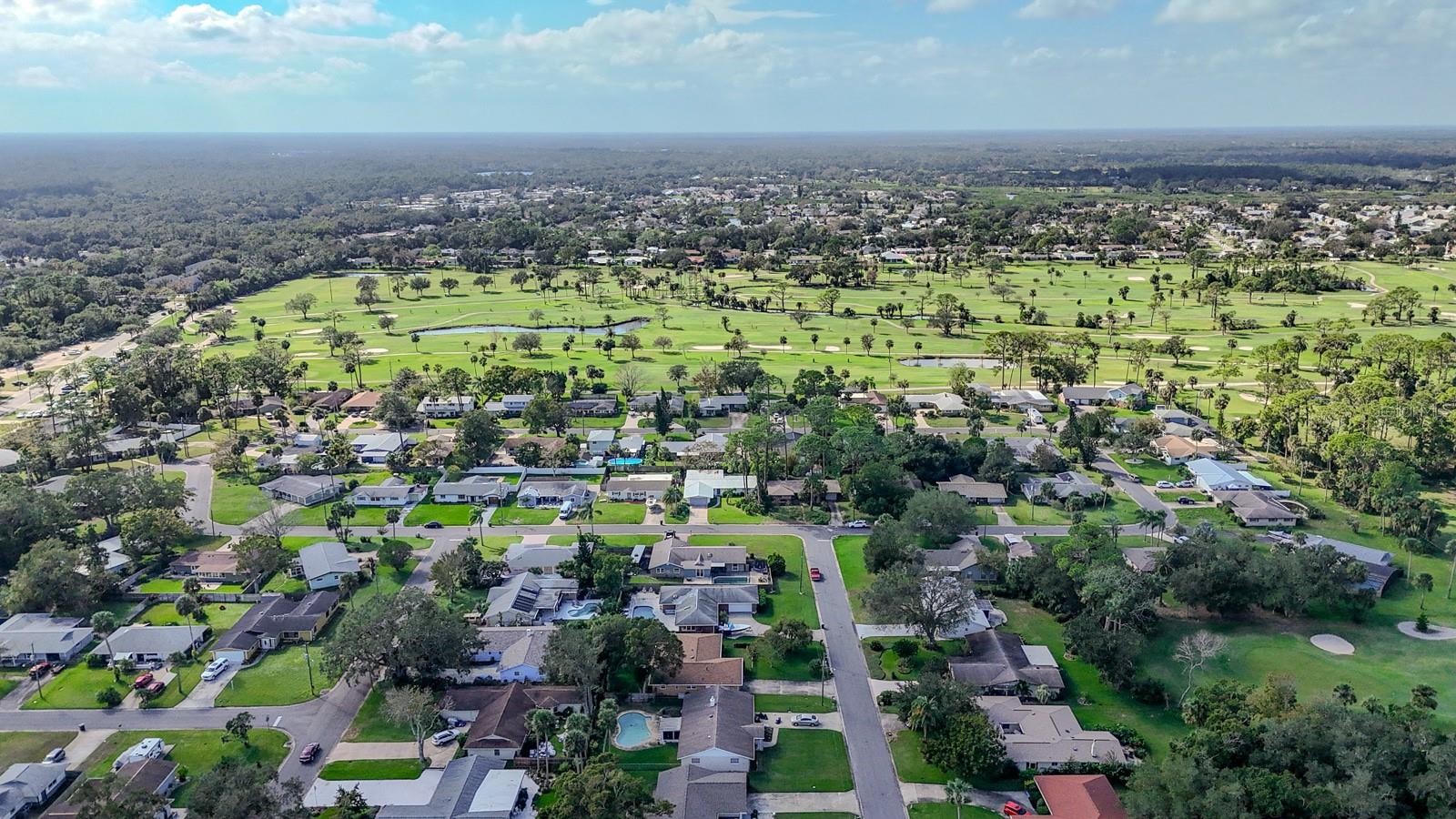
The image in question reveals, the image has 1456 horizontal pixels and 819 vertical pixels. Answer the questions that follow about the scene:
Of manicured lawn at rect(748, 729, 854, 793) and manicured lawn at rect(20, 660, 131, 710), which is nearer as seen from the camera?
manicured lawn at rect(748, 729, 854, 793)

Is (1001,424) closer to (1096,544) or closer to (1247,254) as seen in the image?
(1096,544)

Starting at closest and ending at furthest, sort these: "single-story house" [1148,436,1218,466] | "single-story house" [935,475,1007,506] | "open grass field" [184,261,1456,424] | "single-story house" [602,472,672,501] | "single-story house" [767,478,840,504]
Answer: "single-story house" [935,475,1007,506] → "single-story house" [767,478,840,504] → "single-story house" [602,472,672,501] → "single-story house" [1148,436,1218,466] → "open grass field" [184,261,1456,424]

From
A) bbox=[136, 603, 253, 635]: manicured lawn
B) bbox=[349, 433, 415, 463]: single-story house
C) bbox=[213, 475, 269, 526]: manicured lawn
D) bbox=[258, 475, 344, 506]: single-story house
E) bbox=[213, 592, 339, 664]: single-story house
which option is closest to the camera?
bbox=[213, 592, 339, 664]: single-story house

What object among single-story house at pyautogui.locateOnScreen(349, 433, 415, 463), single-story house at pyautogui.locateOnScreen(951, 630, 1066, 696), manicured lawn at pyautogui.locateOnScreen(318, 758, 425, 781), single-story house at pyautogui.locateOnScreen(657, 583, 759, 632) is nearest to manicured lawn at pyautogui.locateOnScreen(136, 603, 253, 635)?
manicured lawn at pyautogui.locateOnScreen(318, 758, 425, 781)

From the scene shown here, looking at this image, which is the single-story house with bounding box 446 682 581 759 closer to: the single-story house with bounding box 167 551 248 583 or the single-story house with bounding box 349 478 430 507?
Answer: the single-story house with bounding box 167 551 248 583

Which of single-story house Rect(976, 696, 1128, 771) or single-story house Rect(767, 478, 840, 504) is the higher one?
single-story house Rect(767, 478, 840, 504)

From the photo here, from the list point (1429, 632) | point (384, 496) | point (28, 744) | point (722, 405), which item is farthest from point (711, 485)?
point (1429, 632)

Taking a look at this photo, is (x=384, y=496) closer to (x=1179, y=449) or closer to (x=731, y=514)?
(x=731, y=514)
